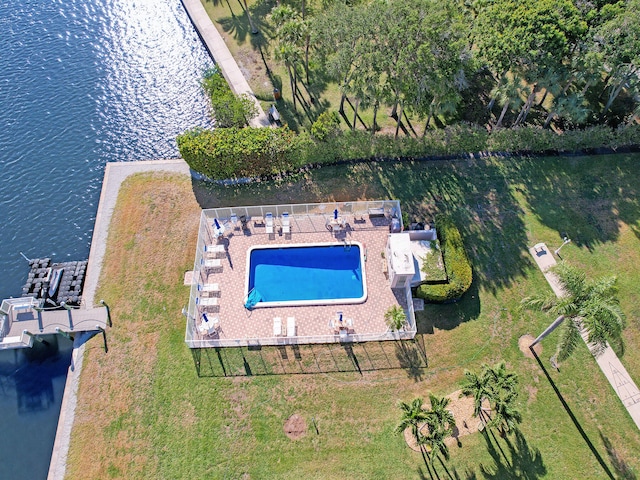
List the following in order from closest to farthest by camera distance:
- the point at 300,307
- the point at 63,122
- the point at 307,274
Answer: the point at 300,307 → the point at 307,274 → the point at 63,122

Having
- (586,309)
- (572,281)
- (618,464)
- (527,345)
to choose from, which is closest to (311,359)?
(527,345)

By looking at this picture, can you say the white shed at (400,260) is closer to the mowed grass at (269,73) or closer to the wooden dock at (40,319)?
the mowed grass at (269,73)

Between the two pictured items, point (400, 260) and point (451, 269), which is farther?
point (451, 269)

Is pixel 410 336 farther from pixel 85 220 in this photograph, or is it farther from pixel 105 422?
pixel 85 220

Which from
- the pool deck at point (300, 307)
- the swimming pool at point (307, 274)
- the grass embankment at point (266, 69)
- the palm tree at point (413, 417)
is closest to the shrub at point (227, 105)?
the grass embankment at point (266, 69)

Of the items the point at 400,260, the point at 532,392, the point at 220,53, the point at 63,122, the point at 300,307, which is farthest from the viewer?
the point at 220,53

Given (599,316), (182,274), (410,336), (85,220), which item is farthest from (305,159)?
(599,316)

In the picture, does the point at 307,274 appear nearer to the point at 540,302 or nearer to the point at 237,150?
the point at 237,150
